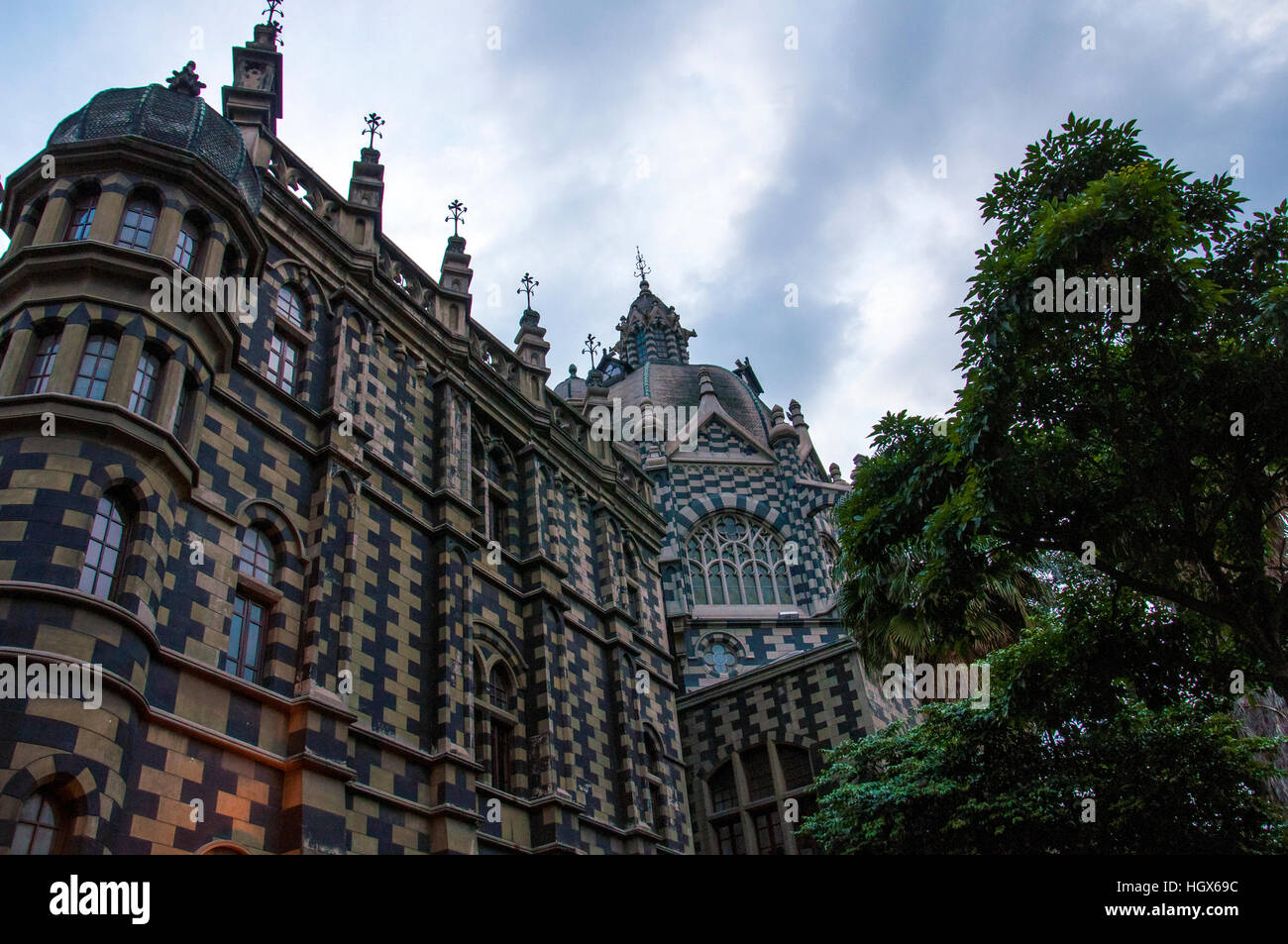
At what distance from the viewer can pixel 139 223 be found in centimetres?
1528

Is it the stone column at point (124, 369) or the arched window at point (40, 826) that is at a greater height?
the stone column at point (124, 369)

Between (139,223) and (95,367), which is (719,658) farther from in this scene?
(95,367)

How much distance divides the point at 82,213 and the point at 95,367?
118 inches

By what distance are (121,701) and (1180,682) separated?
1322 centimetres

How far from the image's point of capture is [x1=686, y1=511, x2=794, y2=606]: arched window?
38.3m

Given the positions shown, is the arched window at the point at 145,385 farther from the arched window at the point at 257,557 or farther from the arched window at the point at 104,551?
the arched window at the point at 257,557

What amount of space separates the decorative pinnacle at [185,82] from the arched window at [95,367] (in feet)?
17.8

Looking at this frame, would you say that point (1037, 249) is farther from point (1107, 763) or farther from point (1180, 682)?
point (1107, 763)

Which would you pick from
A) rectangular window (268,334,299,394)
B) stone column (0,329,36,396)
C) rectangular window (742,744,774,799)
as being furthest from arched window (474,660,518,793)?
rectangular window (742,744,774,799)

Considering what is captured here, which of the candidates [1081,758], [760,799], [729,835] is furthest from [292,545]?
[729,835]

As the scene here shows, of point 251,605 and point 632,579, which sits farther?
point 632,579

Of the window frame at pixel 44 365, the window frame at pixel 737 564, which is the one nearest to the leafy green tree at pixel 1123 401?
the window frame at pixel 44 365

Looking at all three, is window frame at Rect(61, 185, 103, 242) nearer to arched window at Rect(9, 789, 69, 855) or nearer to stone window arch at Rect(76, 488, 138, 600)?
stone window arch at Rect(76, 488, 138, 600)

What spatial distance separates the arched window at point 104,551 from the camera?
12227 millimetres
